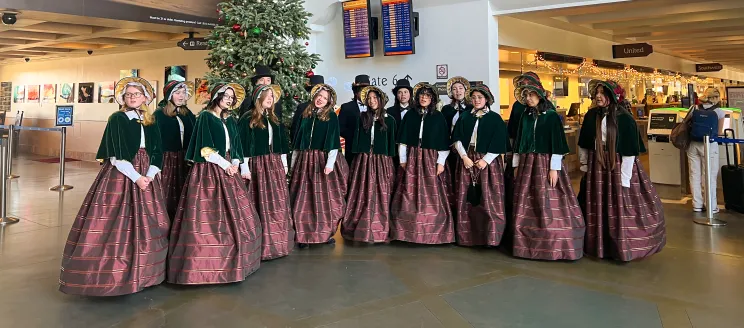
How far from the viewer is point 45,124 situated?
15258 mm

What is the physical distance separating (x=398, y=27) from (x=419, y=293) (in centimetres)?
464

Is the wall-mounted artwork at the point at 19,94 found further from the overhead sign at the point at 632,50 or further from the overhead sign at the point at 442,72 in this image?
the overhead sign at the point at 632,50

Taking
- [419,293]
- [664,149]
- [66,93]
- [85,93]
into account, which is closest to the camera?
[419,293]

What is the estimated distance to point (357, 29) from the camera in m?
7.69

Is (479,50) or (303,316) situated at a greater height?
(479,50)

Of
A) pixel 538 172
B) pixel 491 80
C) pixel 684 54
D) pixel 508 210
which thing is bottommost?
pixel 508 210

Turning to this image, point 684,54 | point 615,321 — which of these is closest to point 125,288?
point 615,321

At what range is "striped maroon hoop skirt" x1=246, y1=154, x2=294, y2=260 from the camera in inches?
181

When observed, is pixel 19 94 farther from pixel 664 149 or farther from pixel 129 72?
pixel 664 149

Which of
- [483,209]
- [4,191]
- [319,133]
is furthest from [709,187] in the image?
[4,191]

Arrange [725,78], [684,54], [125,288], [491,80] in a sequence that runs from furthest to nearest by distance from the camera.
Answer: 1. [725,78]
2. [684,54]
3. [491,80]
4. [125,288]

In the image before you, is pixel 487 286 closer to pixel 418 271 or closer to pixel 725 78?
pixel 418 271

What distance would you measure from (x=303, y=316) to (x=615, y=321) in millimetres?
2028

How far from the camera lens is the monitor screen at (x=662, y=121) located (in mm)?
8172
